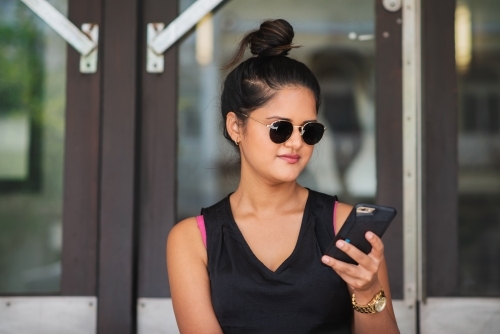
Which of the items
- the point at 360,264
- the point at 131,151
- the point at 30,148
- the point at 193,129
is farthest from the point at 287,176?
the point at 30,148

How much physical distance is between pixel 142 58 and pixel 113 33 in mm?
172

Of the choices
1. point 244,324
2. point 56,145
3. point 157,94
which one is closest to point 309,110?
point 244,324

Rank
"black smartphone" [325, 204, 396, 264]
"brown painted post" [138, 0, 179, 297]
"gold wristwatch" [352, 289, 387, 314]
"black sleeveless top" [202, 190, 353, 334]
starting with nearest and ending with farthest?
"black smartphone" [325, 204, 396, 264], "gold wristwatch" [352, 289, 387, 314], "black sleeveless top" [202, 190, 353, 334], "brown painted post" [138, 0, 179, 297]

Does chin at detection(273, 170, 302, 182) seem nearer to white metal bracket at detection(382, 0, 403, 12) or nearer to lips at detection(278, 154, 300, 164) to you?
lips at detection(278, 154, 300, 164)

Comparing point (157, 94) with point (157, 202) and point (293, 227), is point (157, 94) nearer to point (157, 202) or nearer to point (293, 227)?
point (157, 202)

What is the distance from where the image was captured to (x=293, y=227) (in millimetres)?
2189

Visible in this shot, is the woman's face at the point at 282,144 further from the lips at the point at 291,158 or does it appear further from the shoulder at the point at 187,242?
the shoulder at the point at 187,242

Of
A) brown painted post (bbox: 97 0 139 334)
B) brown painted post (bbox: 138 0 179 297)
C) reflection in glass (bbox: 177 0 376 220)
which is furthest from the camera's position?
reflection in glass (bbox: 177 0 376 220)

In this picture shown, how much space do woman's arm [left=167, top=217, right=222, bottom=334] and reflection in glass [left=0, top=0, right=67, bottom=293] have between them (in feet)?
3.94

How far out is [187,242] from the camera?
2.17 metres

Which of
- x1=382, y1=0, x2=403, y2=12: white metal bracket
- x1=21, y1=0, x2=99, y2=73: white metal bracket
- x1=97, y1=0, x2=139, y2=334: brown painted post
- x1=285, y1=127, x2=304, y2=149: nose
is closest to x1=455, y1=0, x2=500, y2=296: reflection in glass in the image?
x1=382, y1=0, x2=403, y2=12: white metal bracket

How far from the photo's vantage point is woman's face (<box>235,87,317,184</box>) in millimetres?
2057

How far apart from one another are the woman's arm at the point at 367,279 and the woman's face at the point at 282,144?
38 cm

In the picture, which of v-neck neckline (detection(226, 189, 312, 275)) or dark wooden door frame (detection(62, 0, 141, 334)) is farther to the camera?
dark wooden door frame (detection(62, 0, 141, 334))
